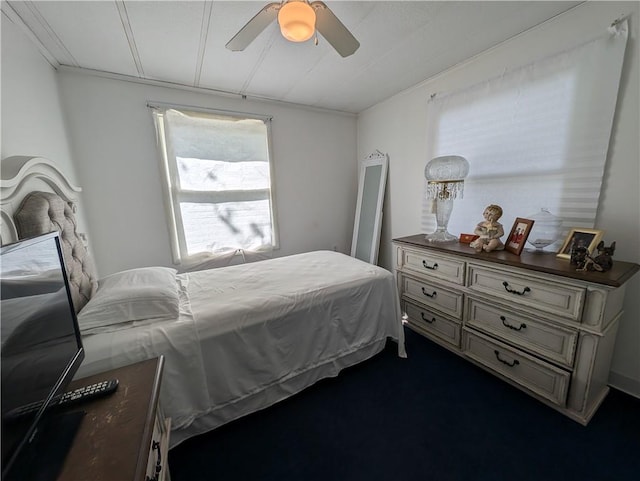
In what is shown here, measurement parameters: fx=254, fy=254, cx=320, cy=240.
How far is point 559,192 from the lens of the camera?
5.75 feet

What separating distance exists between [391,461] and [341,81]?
2.93 m

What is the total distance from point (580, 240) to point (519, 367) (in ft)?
2.85

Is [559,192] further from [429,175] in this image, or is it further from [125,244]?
[125,244]

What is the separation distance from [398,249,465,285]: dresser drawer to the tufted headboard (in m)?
2.22

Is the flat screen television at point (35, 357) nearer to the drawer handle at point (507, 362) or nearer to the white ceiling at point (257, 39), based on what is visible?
the white ceiling at point (257, 39)

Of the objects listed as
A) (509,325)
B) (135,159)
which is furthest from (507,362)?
(135,159)

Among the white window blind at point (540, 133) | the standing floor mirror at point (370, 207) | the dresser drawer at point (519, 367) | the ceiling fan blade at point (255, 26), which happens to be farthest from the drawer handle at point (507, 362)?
the ceiling fan blade at point (255, 26)

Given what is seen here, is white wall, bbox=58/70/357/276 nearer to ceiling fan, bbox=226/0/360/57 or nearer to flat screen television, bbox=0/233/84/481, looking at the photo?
ceiling fan, bbox=226/0/360/57

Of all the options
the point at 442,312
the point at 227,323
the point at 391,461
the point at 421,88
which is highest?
the point at 421,88

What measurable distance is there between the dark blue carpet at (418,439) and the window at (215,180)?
1.82 m

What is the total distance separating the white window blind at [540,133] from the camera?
1556 millimetres

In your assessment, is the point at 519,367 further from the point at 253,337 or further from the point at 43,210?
the point at 43,210

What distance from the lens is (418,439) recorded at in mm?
1398

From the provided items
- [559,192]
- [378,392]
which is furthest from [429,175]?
[378,392]
